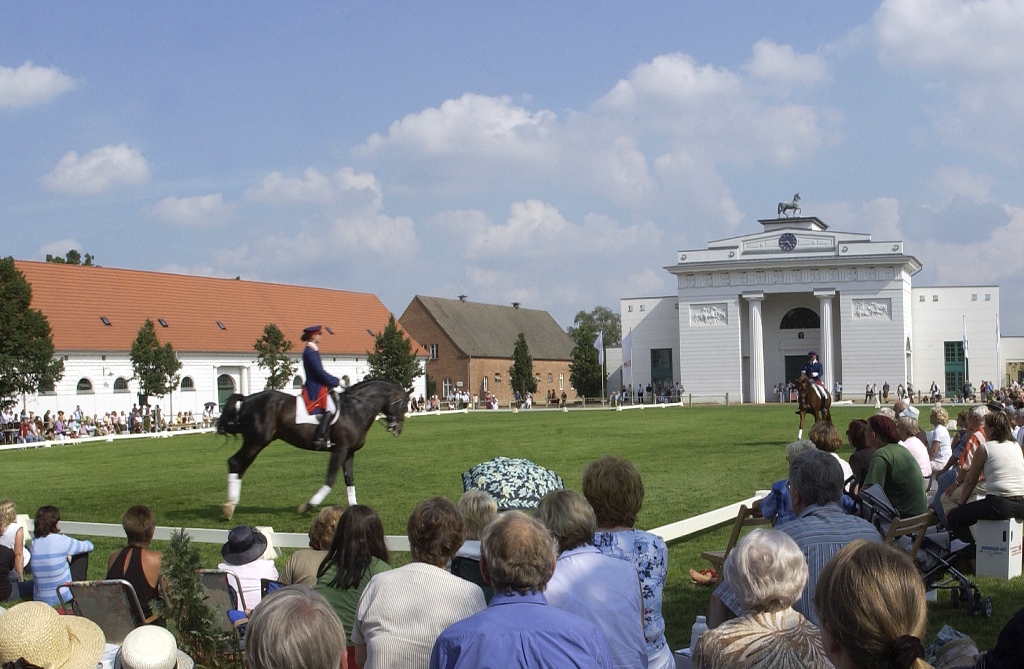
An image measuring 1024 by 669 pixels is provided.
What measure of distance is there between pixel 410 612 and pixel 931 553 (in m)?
5.91

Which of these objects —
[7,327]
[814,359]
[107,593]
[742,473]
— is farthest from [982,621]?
[7,327]

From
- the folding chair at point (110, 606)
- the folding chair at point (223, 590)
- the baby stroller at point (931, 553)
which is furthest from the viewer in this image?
the baby stroller at point (931, 553)

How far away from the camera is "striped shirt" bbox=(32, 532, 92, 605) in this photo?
855cm

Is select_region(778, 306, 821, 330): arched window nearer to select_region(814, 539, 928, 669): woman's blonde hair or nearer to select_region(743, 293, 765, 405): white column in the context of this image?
select_region(743, 293, 765, 405): white column

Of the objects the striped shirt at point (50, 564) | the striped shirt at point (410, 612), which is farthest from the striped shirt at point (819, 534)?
the striped shirt at point (50, 564)

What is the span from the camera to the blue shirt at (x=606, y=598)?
4562 millimetres

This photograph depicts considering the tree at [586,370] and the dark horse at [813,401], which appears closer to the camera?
the dark horse at [813,401]

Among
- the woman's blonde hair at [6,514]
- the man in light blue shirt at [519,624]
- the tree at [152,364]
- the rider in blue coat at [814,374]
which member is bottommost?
the woman's blonde hair at [6,514]

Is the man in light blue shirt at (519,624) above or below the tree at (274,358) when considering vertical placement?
below

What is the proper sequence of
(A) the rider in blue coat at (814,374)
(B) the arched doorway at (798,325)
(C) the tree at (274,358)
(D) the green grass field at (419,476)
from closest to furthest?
(D) the green grass field at (419,476), (A) the rider in blue coat at (814,374), (C) the tree at (274,358), (B) the arched doorway at (798,325)

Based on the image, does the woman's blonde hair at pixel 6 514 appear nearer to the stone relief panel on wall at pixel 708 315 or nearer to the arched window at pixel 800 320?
the stone relief panel on wall at pixel 708 315

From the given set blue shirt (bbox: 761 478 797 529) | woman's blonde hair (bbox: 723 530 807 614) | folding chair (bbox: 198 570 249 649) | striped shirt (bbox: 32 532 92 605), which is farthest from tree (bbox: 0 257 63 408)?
woman's blonde hair (bbox: 723 530 807 614)

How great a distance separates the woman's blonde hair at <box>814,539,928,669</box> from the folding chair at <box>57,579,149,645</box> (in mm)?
5388

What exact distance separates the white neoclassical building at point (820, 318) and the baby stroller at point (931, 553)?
63340 millimetres
